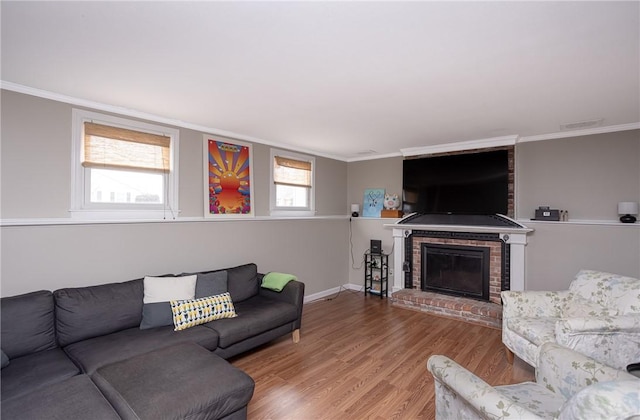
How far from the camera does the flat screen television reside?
171 inches

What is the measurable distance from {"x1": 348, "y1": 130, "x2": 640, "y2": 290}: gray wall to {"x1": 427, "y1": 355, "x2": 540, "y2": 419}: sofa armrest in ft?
10.3

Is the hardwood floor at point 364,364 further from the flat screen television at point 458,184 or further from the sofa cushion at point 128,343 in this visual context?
the flat screen television at point 458,184

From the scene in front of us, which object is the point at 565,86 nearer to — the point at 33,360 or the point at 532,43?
the point at 532,43

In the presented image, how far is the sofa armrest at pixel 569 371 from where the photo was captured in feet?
5.22

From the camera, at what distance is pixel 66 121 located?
2783 mm

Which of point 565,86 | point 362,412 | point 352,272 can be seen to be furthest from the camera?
point 352,272

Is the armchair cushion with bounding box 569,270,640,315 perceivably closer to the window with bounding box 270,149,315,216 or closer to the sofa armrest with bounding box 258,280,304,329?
the sofa armrest with bounding box 258,280,304,329

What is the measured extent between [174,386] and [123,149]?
2.34 metres

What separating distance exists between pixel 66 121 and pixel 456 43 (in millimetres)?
3139

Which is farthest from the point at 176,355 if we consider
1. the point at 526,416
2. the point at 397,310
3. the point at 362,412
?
the point at 397,310

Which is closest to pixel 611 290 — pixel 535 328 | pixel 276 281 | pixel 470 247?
pixel 535 328

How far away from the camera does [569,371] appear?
1714 millimetres

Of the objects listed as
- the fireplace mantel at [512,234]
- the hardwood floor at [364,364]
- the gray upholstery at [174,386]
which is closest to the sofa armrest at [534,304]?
the hardwood floor at [364,364]

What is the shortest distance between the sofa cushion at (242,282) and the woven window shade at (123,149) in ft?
4.42
